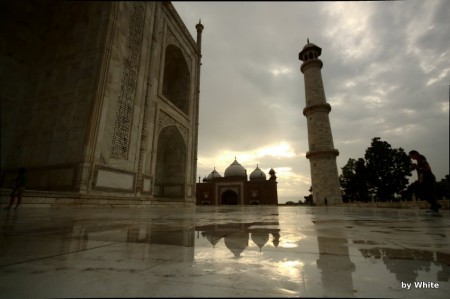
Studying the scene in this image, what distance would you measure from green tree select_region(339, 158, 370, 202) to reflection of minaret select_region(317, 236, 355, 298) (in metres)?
28.3

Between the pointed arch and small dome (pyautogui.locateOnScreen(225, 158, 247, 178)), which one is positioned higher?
the pointed arch

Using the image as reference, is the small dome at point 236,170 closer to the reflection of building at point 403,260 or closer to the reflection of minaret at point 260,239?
the reflection of minaret at point 260,239

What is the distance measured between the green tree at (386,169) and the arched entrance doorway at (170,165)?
21134 mm

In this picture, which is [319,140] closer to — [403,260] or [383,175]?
[383,175]

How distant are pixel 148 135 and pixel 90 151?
2.97m

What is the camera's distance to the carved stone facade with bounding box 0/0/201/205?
6.70 metres

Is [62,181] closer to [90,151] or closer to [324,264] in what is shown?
[90,151]

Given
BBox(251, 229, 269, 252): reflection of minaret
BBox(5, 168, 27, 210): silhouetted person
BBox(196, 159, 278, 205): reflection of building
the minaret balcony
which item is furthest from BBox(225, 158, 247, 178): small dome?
BBox(251, 229, 269, 252): reflection of minaret

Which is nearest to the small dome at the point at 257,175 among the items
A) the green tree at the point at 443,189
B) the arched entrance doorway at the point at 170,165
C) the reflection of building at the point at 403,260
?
the green tree at the point at 443,189

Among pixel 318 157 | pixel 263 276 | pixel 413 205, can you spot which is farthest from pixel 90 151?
pixel 318 157

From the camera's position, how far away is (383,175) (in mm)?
24375

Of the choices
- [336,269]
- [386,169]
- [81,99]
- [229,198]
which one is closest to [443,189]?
[386,169]

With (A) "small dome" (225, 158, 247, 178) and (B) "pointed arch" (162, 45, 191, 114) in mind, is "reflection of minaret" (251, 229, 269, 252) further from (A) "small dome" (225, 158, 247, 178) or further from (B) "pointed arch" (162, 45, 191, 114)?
(A) "small dome" (225, 158, 247, 178)

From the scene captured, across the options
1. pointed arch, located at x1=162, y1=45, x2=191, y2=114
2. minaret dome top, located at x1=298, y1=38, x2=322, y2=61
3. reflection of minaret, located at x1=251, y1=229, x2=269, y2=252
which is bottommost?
reflection of minaret, located at x1=251, y1=229, x2=269, y2=252
